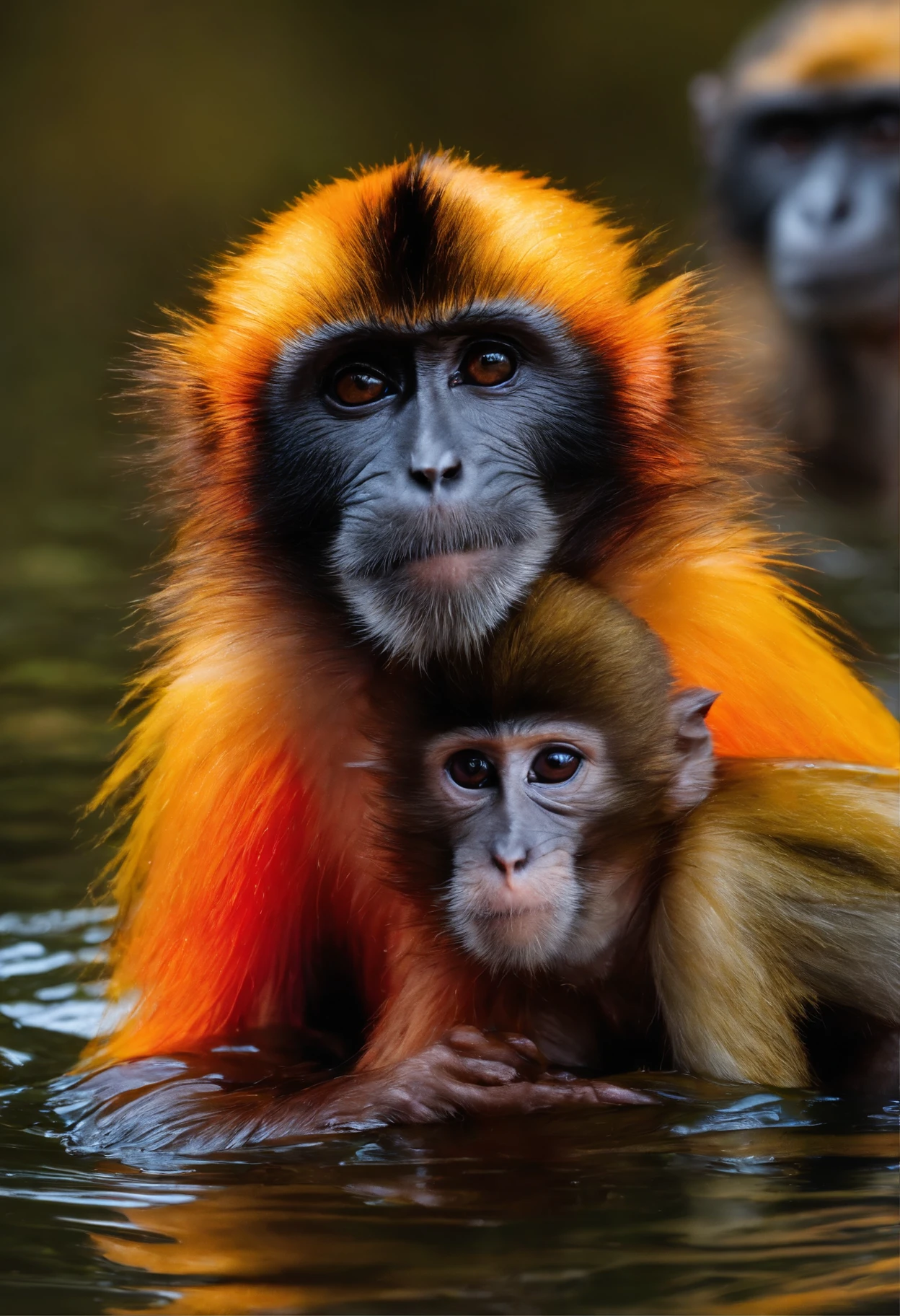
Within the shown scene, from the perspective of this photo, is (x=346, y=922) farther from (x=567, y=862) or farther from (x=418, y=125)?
(x=418, y=125)

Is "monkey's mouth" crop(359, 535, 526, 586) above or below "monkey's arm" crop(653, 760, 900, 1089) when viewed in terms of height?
above

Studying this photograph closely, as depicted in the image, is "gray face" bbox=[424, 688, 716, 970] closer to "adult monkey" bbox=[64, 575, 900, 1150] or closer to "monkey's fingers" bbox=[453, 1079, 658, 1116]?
"adult monkey" bbox=[64, 575, 900, 1150]

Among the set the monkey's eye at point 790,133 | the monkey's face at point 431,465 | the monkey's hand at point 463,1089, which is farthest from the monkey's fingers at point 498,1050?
the monkey's eye at point 790,133

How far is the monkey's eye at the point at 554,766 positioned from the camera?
4.29m

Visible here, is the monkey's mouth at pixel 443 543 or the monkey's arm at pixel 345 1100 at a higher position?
the monkey's mouth at pixel 443 543

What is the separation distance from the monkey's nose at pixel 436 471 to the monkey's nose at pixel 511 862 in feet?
2.68

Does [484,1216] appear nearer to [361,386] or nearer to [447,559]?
[447,559]

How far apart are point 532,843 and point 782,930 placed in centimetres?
58

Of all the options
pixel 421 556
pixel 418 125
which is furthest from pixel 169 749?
pixel 418 125

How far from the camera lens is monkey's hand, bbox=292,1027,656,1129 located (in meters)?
4.11

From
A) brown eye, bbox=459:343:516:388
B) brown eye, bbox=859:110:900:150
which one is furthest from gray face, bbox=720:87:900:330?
brown eye, bbox=459:343:516:388

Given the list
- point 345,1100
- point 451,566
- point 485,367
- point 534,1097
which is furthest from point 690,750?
point 345,1100

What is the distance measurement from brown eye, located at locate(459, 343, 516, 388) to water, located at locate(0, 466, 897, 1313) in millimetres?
1670

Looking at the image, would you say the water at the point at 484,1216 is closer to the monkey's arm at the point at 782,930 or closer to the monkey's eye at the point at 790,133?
the monkey's arm at the point at 782,930
